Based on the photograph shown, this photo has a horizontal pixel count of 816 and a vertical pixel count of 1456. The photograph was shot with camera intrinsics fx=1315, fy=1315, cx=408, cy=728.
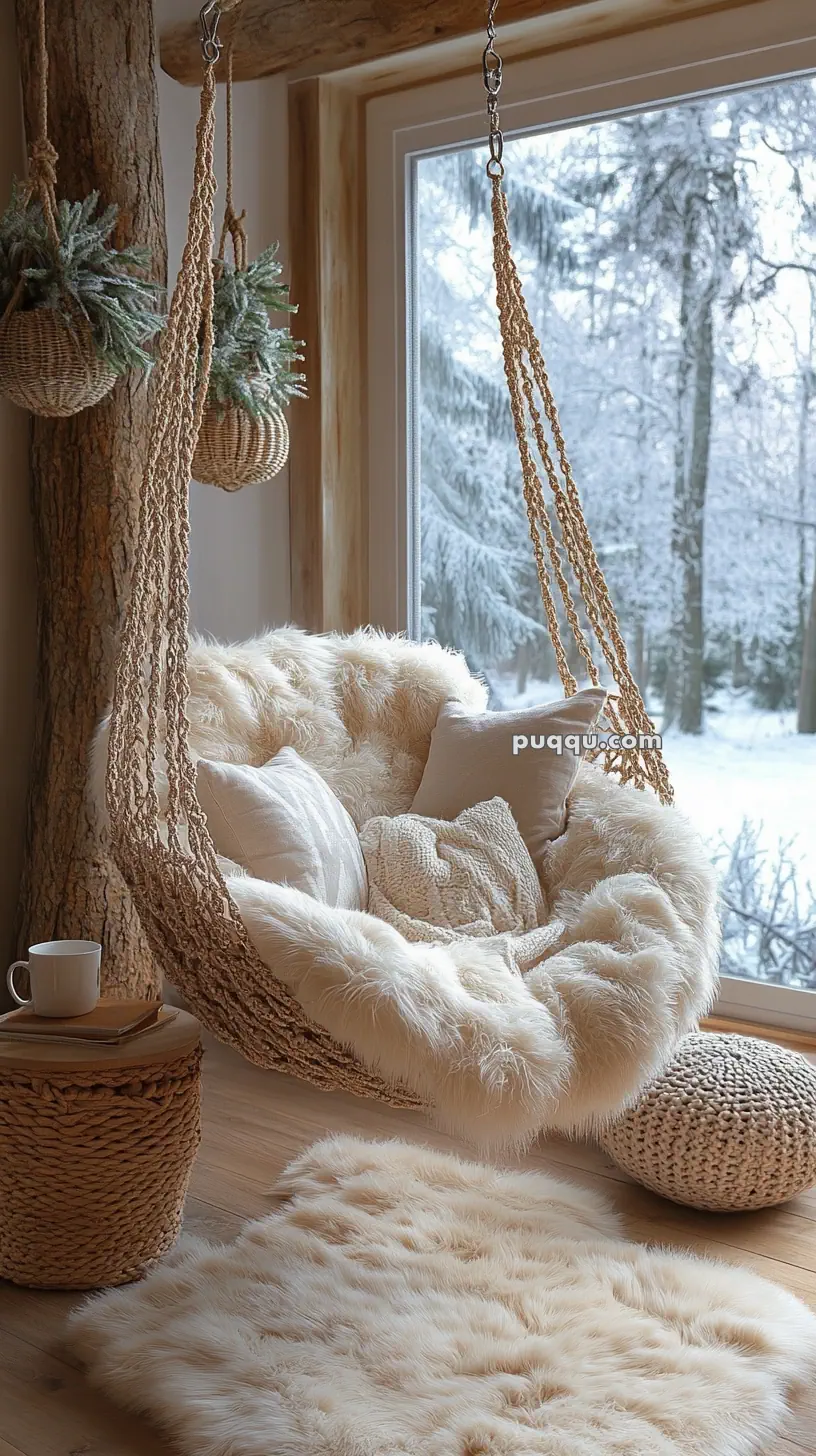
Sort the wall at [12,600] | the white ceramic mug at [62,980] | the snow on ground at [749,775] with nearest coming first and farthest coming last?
1. the white ceramic mug at [62,980]
2. the wall at [12,600]
3. the snow on ground at [749,775]

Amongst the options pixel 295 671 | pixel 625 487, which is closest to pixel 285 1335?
pixel 295 671

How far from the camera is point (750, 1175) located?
2176mm

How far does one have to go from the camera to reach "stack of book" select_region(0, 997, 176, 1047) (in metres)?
1.97

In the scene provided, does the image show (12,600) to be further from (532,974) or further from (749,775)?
(749,775)

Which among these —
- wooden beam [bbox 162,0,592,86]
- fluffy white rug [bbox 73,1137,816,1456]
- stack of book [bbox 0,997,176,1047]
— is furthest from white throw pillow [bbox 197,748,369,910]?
wooden beam [bbox 162,0,592,86]

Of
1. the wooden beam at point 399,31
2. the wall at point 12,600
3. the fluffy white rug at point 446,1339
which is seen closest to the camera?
the fluffy white rug at point 446,1339

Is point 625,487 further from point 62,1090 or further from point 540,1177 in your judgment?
point 62,1090

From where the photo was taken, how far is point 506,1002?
1.83 meters

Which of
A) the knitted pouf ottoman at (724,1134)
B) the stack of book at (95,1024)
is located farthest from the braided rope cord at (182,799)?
the knitted pouf ottoman at (724,1134)

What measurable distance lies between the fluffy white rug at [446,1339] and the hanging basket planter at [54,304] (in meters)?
1.51

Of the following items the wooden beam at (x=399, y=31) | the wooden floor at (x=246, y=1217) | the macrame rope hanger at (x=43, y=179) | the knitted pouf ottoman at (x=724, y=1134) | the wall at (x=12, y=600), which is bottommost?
the wooden floor at (x=246, y=1217)

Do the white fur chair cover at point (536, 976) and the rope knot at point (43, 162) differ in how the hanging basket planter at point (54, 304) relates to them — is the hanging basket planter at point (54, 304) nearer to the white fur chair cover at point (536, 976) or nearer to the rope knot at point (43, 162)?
the rope knot at point (43, 162)

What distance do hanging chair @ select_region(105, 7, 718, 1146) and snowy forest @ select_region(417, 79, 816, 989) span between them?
76cm

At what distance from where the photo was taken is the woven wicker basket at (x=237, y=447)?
9.05 ft
